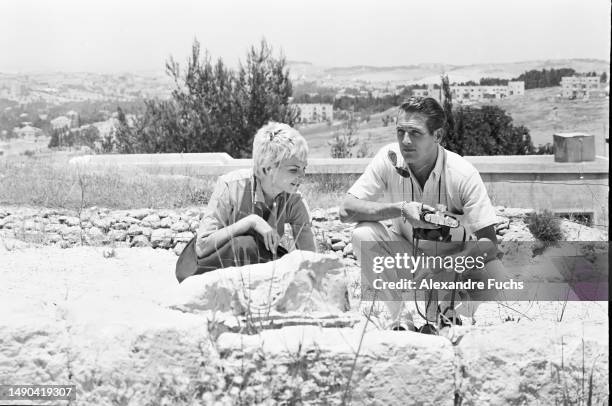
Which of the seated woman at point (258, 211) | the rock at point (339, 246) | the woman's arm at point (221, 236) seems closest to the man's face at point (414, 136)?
the seated woman at point (258, 211)

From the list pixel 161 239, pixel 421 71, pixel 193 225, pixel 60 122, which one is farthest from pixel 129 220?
pixel 421 71

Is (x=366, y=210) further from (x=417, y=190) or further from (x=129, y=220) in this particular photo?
(x=129, y=220)

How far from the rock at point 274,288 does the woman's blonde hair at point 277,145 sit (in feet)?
1.91

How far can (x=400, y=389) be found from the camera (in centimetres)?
326

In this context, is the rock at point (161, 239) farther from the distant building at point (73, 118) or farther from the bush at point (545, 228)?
the distant building at point (73, 118)

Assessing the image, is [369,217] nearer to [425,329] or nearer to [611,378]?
[425,329]

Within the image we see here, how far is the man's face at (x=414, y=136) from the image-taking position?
14.8 ft

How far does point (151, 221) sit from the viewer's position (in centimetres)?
811

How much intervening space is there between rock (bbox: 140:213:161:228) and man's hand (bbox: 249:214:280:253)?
399cm

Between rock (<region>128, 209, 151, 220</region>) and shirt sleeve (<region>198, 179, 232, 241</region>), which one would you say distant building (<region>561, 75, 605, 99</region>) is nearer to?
rock (<region>128, 209, 151, 220</region>)

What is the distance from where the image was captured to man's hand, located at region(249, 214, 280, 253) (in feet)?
13.5

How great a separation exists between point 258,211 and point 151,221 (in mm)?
3954

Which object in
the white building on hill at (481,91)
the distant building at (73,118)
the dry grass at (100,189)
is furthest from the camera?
the distant building at (73,118)

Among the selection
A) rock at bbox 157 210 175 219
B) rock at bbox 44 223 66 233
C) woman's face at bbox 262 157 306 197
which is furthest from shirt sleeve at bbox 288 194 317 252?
rock at bbox 157 210 175 219
